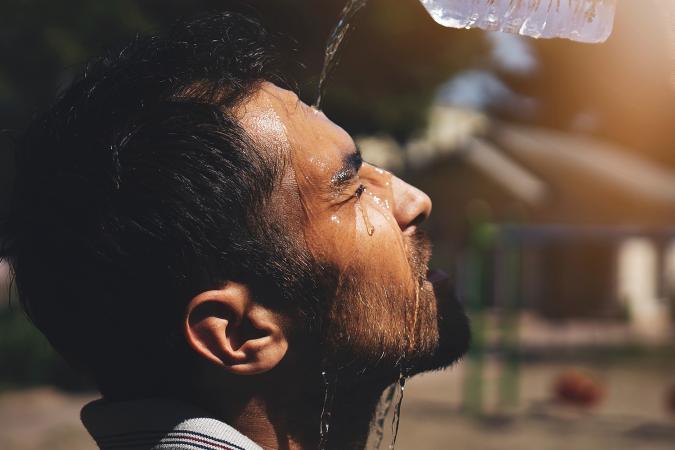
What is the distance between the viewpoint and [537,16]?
5.30 feet

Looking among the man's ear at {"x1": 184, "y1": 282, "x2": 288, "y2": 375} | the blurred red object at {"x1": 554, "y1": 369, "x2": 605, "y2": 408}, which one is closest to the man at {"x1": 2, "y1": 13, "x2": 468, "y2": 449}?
the man's ear at {"x1": 184, "y1": 282, "x2": 288, "y2": 375}

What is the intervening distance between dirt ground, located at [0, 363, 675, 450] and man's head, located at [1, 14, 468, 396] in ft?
20.6

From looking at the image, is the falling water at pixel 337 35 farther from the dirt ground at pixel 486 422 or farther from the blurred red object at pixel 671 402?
the blurred red object at pixel 671 402

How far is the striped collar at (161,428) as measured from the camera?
5.17ft

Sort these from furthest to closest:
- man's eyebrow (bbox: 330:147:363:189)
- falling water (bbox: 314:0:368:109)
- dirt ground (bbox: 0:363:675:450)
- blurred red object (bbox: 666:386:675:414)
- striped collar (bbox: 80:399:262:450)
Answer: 1. blurred red object (bbox: 666:386:675:414)
2. dirt ground (bbox: 0:363:675:450)
3. falling water (bbox: 314:0:368:109)
4. man's eyebrow (bbox: 330:147:363:189)
5. striped collar (bbox: 80:399:262:450)

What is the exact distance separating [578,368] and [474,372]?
415 cm

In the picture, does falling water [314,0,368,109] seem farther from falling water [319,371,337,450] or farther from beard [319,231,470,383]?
falling water [319,371,337,450]

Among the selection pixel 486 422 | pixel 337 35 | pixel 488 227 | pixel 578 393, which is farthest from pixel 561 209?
pixel 337 35

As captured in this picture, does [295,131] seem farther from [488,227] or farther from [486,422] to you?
[488,227]

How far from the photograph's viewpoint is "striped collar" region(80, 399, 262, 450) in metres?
1.58

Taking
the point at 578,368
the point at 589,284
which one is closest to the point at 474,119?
the point at 589,284

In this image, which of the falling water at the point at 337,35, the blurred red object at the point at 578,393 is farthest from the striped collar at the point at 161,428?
the blurred red object at the point at 578,393

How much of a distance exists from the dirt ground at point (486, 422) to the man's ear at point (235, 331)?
632 cm

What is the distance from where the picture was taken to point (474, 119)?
2728cm
